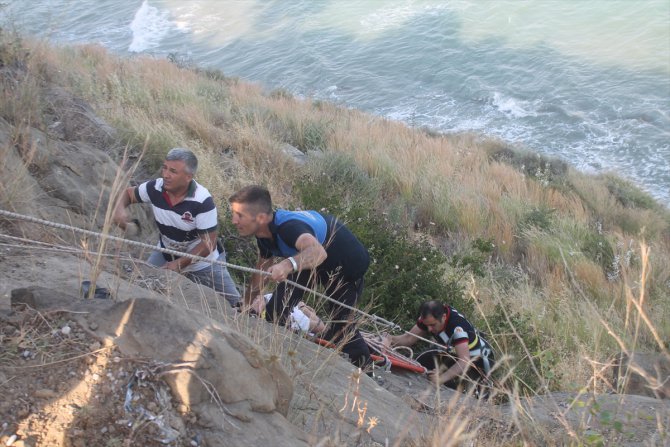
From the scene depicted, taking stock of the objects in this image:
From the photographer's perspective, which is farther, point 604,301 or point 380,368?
point 604,301

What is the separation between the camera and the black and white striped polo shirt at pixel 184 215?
487 cm

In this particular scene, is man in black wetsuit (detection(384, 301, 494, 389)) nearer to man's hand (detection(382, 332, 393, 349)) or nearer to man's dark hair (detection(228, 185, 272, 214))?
man's hand (detection(382, 332, 393, 349))

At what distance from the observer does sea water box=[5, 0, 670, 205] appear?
632 inches

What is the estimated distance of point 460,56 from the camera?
20.9 metres

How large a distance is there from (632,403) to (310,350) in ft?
6.62

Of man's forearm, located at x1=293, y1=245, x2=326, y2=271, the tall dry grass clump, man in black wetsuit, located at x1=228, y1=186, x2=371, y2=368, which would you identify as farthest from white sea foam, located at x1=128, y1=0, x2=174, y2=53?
man's forearm, located at x1=293, y1=245, x2=326, y2=271

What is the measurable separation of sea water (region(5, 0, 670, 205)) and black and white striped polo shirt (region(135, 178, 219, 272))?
1019cm

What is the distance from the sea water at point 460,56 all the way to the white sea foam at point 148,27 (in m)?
0.08

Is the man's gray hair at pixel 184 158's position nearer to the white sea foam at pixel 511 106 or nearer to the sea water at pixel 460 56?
the sea water at pixel 460 56

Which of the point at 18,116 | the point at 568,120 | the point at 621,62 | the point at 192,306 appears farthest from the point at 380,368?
the point at 621,62

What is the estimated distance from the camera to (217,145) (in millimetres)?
9391

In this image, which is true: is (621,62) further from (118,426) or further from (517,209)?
(118,426)

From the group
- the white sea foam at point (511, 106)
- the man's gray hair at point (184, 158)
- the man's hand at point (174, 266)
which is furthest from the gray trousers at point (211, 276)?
the white sea foam at point (511, 106)

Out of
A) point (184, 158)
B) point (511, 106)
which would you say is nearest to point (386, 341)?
point (184, 158)
